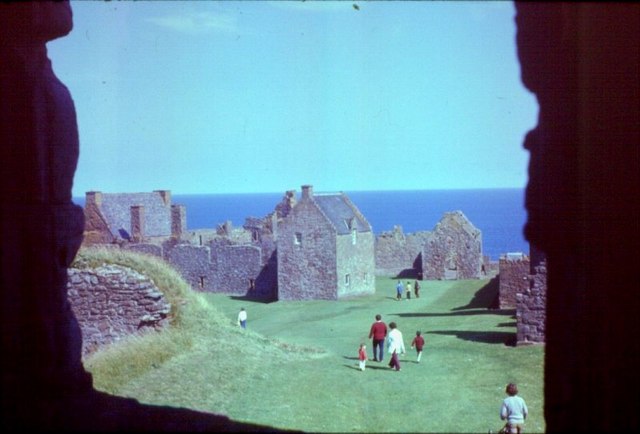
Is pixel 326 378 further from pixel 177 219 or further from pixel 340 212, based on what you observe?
pixel 177 219

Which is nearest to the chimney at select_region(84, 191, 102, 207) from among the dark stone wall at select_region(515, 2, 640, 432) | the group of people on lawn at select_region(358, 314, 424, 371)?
the group of people on lawn at select_region(358, 314, 424, 371)

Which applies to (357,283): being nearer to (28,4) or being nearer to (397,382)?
(397,382)

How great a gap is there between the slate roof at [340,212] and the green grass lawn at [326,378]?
2137 cm

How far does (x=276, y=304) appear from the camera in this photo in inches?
1875

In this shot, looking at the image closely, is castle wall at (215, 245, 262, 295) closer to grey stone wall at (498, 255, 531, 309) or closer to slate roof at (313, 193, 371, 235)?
slate roof at (313, 193, 371, 235)

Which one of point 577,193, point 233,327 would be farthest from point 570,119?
point 233,327

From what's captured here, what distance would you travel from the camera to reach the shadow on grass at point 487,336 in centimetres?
2347

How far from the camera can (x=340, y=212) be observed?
168ft

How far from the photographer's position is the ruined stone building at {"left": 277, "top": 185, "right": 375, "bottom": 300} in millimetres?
48312

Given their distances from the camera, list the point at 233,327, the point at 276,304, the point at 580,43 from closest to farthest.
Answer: the point at 580,43, the point at 233,327, the point at 276,304

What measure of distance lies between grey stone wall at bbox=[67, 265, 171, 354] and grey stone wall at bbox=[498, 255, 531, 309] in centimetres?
1935

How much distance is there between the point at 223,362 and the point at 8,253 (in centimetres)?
1045

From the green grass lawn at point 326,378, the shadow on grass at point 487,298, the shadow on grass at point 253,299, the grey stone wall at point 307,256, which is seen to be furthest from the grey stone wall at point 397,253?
the green grass lawn at point 326,378

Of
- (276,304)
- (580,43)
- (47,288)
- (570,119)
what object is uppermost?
(580,43)
